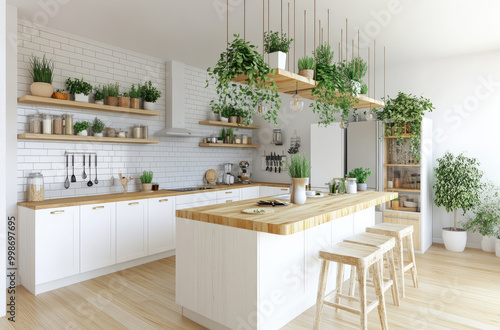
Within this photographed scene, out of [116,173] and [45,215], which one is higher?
[116,173]

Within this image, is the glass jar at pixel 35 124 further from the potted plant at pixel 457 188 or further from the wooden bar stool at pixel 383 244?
the potted plant at pixel 457 188

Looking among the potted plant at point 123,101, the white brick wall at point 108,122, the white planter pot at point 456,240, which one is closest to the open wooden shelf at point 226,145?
the white brick wall at point 108,122

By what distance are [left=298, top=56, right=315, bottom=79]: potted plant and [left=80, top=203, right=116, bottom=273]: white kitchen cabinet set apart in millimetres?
2937

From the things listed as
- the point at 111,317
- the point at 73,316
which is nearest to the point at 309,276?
the point at 111,317

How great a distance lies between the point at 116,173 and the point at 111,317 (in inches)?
101

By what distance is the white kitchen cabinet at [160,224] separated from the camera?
501 centimetres

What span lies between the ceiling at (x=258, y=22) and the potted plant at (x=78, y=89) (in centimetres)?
71

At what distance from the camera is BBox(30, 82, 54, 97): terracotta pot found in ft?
14.0

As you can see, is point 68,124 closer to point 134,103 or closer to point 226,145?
point 134,103

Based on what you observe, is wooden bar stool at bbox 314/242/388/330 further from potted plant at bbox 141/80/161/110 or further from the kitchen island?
potted plant at bbox 141/80/161/110

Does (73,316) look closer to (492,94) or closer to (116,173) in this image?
(116,173)

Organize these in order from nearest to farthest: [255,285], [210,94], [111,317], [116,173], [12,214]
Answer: [255,285]
[111,317]
[12,214]
[116,173]
[210,94]

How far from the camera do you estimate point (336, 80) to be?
3.79 meters

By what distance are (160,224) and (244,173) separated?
8.99ft
